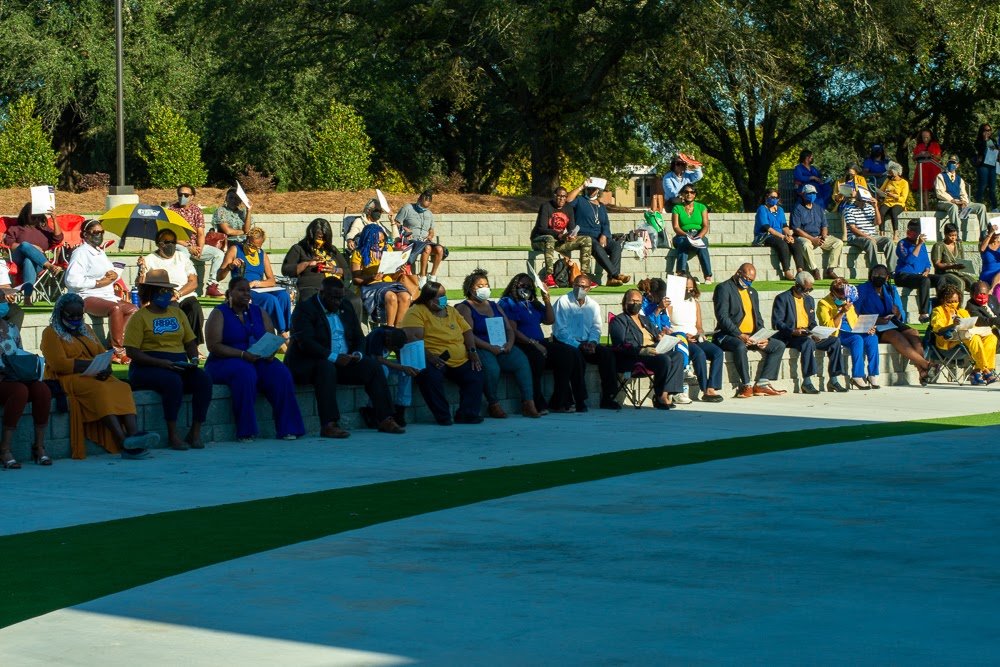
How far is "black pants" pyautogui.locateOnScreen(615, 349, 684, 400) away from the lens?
18062 millimetres

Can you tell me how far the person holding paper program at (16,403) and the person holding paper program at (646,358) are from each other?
7105mm

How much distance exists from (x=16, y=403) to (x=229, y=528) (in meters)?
3.35

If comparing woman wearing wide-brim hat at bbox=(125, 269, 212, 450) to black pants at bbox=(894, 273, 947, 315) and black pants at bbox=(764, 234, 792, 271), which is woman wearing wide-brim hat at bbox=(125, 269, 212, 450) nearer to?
black pants at bbox=(894, 273, 947, 315)

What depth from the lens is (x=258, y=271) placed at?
1881 cm

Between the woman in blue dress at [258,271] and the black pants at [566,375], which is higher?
the woman in blue dress at [258,271]

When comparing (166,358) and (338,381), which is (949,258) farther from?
(166,358)

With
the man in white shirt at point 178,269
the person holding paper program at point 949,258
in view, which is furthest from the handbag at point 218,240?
the person holding paper program at point 949,258

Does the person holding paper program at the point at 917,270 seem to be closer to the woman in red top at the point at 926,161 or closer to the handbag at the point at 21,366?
the woman in red top at the point at 926,161

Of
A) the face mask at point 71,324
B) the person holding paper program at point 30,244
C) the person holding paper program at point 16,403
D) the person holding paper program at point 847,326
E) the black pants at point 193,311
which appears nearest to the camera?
the person holding paper program at point 16,403

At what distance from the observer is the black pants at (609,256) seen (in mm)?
23688

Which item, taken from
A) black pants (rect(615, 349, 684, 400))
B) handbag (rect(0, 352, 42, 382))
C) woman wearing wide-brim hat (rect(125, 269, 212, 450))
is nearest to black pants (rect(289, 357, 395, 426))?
woman wearing wide-brim hat (rect(125, 269, 212, 450))

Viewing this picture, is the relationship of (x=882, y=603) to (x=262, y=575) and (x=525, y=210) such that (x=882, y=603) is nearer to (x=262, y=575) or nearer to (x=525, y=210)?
(x=262, y=575)

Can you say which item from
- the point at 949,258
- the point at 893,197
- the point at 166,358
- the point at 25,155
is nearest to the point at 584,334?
the point at 166,358

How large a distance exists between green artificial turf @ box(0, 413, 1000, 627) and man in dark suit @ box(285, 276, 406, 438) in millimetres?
2517
